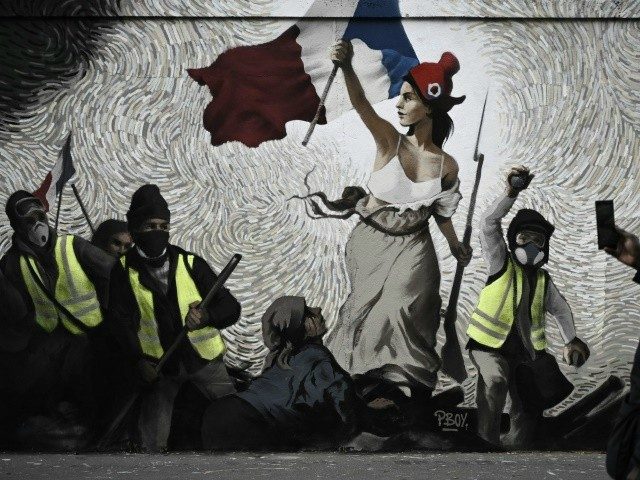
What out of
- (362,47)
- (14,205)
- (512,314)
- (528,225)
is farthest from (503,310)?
(14,205)

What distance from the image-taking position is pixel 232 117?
7.97m

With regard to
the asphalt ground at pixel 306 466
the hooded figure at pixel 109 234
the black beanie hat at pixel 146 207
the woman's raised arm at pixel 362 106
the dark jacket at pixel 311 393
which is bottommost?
the asphalt ground at pixel 306 466

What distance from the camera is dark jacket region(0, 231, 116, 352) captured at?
7.95 meters

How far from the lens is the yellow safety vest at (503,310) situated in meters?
7.93

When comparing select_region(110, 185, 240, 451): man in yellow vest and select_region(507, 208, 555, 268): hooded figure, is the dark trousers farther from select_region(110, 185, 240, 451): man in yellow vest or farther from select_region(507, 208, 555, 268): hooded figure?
select_region(507, 208, 555, 268): hooded figure

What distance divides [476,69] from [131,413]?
3793 mm

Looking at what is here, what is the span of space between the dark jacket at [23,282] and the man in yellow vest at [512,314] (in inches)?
114

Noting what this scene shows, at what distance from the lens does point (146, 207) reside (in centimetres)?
797

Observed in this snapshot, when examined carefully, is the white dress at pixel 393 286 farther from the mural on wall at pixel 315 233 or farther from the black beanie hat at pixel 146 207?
the black beanie hat at pixel 146 207

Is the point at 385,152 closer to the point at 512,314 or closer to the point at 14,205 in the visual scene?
the point at 512,314

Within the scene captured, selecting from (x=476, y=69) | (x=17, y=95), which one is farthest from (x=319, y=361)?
(x=17, y=95)

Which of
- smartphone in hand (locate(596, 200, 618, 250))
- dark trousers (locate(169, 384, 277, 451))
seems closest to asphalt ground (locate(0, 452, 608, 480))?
dark trousers (locate(169, 384, 277, 451))

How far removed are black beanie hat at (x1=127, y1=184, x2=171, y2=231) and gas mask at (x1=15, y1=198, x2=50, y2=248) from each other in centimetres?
68

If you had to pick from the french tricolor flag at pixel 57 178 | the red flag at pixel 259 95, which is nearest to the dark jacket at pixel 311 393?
the red flag at pixel 259 95
